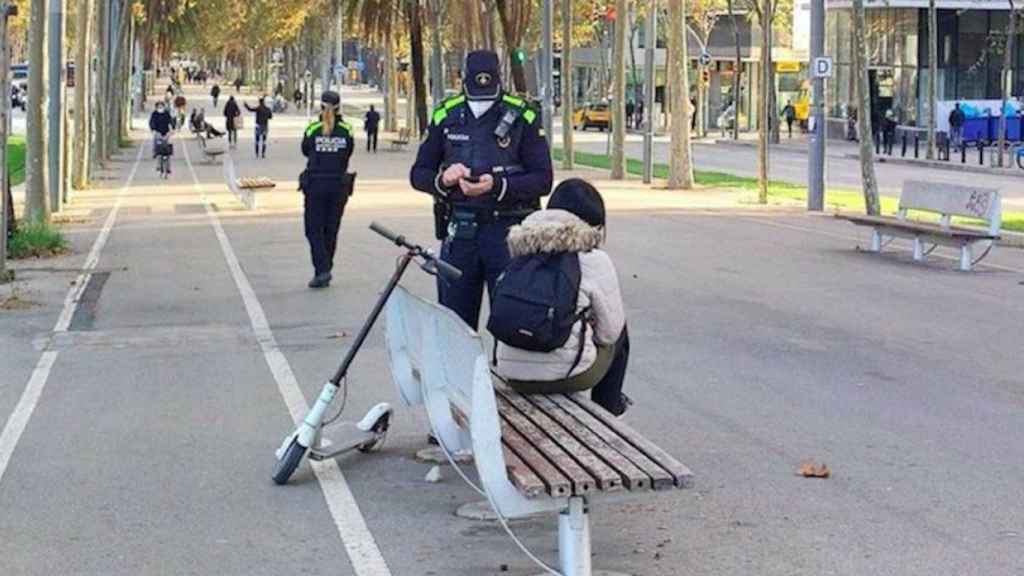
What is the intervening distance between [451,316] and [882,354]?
20.9 ft

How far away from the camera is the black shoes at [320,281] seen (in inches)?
661

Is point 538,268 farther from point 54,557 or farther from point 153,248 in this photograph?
point 153,248

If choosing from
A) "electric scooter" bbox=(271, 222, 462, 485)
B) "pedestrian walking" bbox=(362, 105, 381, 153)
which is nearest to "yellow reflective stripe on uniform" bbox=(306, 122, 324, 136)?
"electric scooter" bbox=(271, 222, 462, 485)

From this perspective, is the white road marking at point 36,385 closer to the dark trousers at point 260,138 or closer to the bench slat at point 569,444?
the bench slat at point 569,444

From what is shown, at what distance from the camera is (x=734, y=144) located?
2685 inches

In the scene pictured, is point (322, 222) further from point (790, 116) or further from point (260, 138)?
point (790, 116)

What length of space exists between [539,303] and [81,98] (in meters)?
29.9

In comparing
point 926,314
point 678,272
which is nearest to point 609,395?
point 926,314

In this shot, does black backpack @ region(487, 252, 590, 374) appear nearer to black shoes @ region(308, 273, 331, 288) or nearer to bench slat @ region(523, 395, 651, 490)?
bench slat @ region(523, 395, 651, 490)

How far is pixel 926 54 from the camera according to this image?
224 ft

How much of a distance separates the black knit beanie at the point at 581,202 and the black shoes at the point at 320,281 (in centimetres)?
958

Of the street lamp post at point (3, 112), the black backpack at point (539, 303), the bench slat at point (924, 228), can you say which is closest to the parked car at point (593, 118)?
the bench slat at point (924, 228)

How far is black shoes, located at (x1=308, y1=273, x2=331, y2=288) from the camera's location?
16797mm

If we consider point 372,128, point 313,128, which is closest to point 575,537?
point 313,128
